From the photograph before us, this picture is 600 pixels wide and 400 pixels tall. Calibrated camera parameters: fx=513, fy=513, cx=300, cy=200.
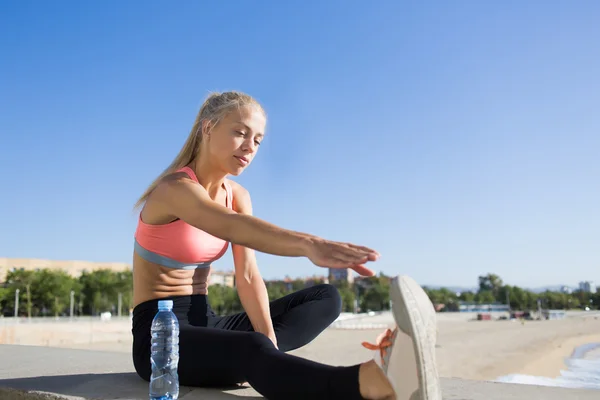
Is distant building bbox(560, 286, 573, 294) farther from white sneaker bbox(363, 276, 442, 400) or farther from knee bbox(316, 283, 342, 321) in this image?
white sneaker bbox(363, 276, 442, 400)

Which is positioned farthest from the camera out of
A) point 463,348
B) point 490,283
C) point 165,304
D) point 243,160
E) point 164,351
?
point 490,283

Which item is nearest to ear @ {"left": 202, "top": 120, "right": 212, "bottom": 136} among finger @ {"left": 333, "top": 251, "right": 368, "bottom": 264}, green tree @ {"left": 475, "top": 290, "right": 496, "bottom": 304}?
finger @ {"left": 333, "top": 251, "right": 368, "bottom": 264}

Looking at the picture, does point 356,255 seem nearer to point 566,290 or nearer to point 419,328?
point 419,328

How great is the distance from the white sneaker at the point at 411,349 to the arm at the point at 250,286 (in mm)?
959

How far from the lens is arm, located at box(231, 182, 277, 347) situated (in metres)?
2.43

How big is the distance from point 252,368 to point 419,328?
27.7 inches

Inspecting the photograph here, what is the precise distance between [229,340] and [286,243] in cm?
55

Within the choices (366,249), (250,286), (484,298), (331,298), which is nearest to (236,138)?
(250,286)

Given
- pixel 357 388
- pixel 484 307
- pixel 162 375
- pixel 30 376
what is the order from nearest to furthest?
pixel 357 388, pixel 162 375, pixel 30 376, pixel 484 307

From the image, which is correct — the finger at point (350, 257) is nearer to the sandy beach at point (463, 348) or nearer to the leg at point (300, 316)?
the leg at point (300, 316)

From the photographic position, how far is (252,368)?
6.18 feet

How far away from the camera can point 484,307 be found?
114m

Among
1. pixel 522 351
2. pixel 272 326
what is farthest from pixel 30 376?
pixel 522 351

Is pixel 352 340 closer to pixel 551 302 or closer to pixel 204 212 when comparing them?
pixel 204 212
